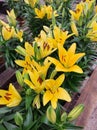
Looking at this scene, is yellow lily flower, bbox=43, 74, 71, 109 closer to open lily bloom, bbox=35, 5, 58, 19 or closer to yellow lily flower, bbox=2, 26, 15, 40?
yellow lily flower, bbox=2, 26, 15, 40

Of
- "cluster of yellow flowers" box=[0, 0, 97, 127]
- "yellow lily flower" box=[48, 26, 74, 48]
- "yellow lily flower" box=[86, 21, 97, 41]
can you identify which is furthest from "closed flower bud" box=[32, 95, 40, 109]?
"yellow lily flower" box=[86, 21, 97, 41]

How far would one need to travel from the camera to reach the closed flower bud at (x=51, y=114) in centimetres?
83

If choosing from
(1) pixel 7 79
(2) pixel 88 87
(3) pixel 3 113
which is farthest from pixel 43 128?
(1) pixel 7 79

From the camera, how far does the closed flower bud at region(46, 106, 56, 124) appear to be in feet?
2.72

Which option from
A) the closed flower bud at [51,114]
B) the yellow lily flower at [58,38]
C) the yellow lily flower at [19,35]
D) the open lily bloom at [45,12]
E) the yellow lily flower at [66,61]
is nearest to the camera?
the closed flower bud at [51,114]

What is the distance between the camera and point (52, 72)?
37.4 inches

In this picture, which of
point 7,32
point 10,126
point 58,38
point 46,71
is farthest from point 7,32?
point 10,126

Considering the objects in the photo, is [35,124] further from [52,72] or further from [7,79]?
[7,79]

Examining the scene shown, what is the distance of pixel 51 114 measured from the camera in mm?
841

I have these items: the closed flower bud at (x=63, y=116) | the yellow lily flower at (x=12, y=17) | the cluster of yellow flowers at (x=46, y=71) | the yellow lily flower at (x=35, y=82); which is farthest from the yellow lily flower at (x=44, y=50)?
the yellow lily flower at (x=12, y=17)

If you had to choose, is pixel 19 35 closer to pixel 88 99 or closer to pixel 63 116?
pixel 88 99

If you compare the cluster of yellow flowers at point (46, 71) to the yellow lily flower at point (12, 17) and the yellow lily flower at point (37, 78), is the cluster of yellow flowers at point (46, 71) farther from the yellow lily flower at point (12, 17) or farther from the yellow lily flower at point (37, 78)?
the yellow lily flower at point (12, 17)

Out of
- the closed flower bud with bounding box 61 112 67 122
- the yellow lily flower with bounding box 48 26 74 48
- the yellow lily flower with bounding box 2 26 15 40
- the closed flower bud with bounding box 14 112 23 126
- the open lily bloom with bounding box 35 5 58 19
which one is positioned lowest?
the closed flower bud with bounding box 61 112 67 122

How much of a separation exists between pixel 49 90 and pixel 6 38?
1.61 feet
